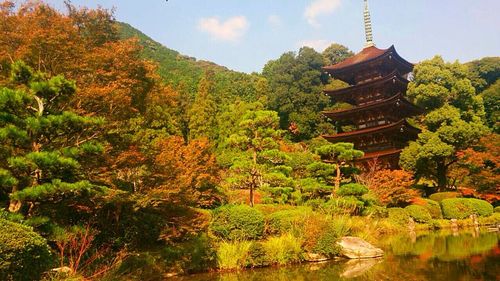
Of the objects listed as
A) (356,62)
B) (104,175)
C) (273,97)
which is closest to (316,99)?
(273,97)

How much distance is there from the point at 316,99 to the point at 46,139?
1246 inches

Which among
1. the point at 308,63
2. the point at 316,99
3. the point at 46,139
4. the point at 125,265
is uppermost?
the point at 308,63

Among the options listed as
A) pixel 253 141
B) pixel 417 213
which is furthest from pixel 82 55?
pixel 417 213

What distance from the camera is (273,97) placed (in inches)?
1500

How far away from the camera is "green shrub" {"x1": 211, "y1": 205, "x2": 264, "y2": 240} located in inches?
429

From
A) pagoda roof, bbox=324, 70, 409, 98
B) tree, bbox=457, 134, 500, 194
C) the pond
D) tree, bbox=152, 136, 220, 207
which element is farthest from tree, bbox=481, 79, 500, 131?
tree, bbox=152, 136, 220, 207

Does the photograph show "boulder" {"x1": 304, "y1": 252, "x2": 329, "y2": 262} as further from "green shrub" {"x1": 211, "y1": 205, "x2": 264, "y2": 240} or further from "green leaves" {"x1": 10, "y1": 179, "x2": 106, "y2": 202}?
"green leaves" {"x1": 10, "y1": 179, "x2": 106, "y2": 202}

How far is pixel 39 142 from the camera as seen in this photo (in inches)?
276

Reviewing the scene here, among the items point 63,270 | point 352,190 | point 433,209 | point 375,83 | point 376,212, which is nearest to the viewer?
point 63,270

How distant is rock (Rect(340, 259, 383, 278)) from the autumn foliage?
29.2 ft

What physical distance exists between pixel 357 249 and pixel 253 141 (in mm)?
5272

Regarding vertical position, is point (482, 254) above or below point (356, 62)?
below

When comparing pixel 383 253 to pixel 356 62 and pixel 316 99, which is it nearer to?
pixel 356 62

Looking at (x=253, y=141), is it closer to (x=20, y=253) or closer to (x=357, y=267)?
(x=357, y=267)
